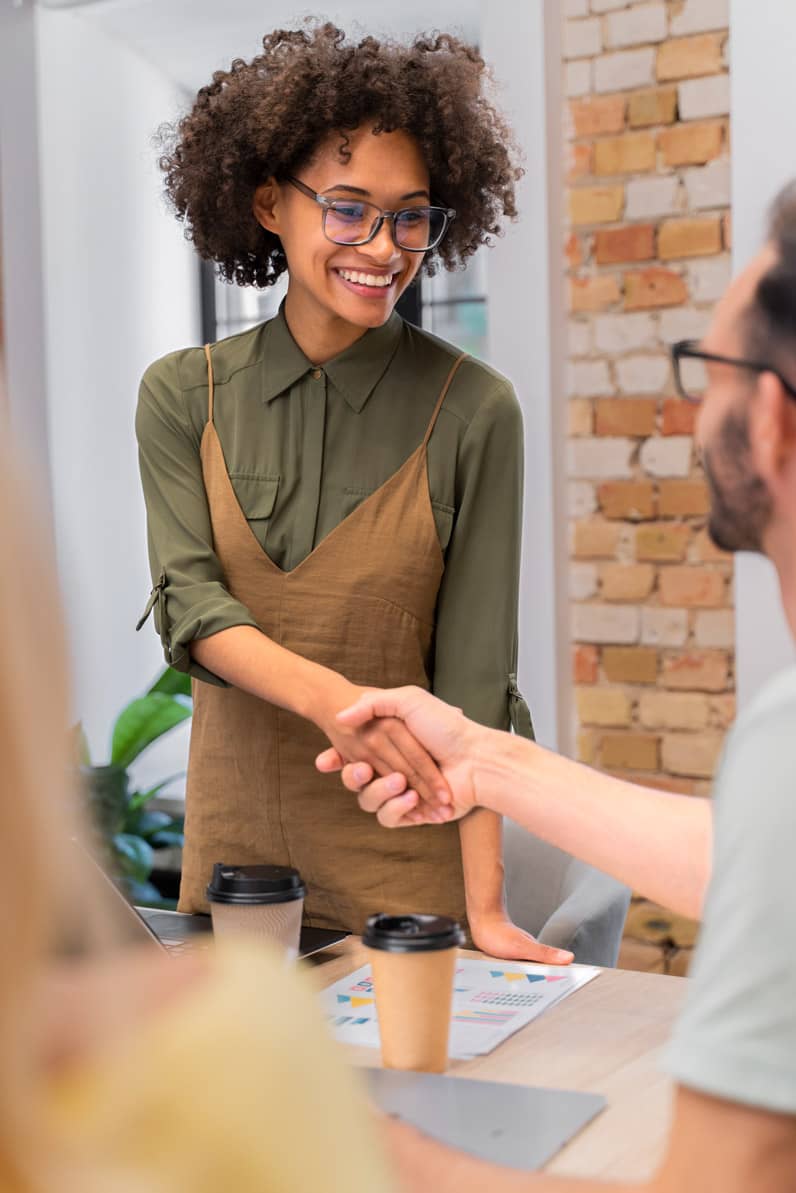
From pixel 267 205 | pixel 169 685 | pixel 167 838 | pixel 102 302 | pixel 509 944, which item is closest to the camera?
pixel 509 944

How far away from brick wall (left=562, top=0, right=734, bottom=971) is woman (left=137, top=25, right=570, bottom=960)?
1044 millimetres

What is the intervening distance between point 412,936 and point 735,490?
20.1 inches

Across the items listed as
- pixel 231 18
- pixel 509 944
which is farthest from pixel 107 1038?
pixel 231 18

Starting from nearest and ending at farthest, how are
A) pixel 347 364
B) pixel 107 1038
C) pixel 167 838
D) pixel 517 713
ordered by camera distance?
pixel 107 1038 → pixel 517 713 → pixel 347 364 → pixel 167 838

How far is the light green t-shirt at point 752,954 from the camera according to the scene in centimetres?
86

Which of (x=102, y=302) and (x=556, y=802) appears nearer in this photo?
(x=556, y=802)

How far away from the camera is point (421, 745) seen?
190 cm

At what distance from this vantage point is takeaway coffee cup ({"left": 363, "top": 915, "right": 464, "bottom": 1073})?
1336 millimetres

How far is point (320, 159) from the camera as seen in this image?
7.02 feet

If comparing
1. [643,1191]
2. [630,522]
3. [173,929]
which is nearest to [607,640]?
[630,522]

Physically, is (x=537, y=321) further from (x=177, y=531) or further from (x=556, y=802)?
(x=556, y=802)

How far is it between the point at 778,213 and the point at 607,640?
6.88 feet

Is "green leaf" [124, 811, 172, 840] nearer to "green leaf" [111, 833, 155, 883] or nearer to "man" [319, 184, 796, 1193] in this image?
"green leaf" [111, 833, 155, 883]

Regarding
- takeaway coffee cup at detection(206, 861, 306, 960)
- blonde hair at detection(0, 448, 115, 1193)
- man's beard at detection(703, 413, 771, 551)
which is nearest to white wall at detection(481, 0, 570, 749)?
takeaway coffee cup at detection(206, 861, 306, 960)
